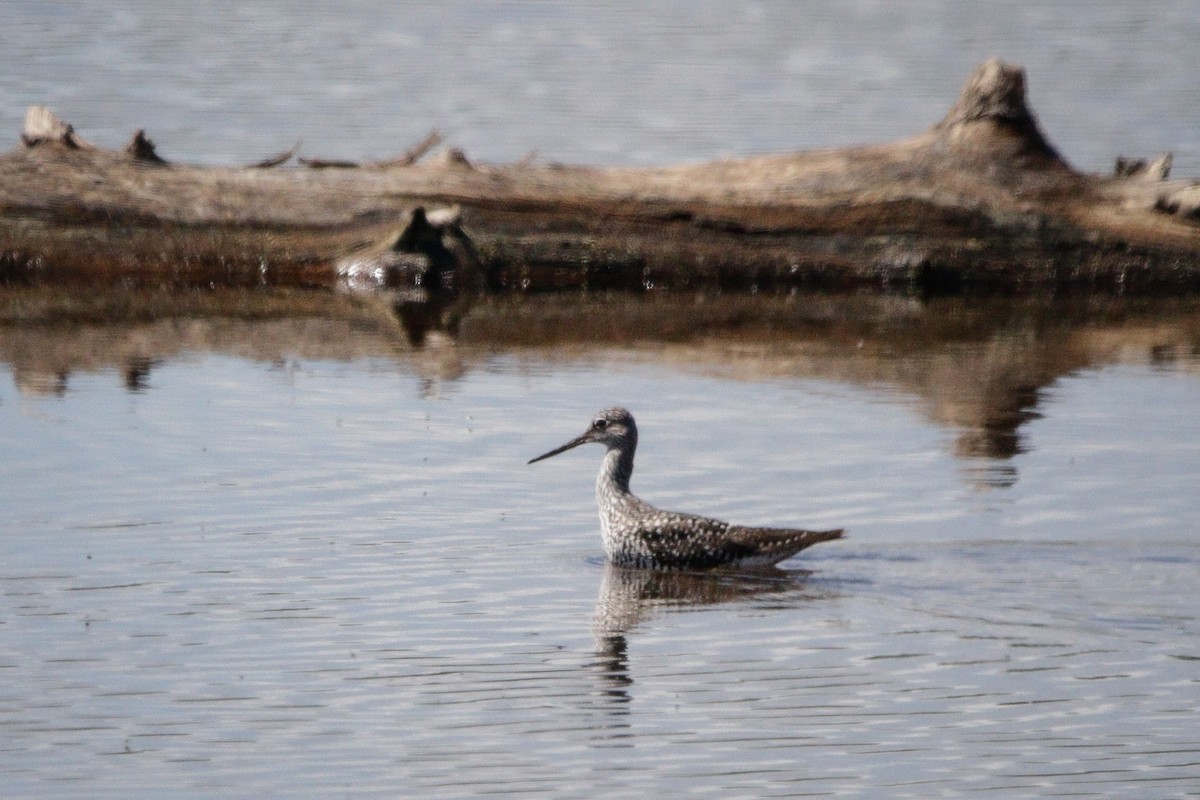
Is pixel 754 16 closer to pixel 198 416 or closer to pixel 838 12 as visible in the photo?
pixel 838 12

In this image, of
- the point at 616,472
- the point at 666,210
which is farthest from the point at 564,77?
the point at 616,472

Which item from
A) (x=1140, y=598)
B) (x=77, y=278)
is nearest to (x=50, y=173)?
(x=77, y=278)

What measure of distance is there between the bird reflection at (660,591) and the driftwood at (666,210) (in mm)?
10148

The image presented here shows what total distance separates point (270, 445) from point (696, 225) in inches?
315

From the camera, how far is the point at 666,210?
2089 cm

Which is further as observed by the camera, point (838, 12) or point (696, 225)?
point (838, 12)

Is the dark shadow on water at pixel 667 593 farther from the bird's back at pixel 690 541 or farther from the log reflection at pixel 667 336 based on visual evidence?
the log reflection at pixel 667 336

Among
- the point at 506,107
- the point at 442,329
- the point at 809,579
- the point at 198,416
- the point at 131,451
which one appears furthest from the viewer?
the point at 506,107

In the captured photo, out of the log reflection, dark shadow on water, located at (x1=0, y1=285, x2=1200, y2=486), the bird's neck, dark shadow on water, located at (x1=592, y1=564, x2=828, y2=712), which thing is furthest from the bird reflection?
the log reflection

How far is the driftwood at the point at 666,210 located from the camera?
20.7 metres

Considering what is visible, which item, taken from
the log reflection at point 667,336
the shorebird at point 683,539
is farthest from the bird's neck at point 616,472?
the log reflection at point 667,336

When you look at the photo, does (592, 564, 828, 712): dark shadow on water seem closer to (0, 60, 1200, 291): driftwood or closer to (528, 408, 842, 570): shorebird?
(528, 408, 842, 570): shorebird

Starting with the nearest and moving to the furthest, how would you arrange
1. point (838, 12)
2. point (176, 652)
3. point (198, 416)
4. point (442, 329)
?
point (176, 652) < point (198, 416) < point (442, 329) < point (838, 12)

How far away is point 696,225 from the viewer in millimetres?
21016
